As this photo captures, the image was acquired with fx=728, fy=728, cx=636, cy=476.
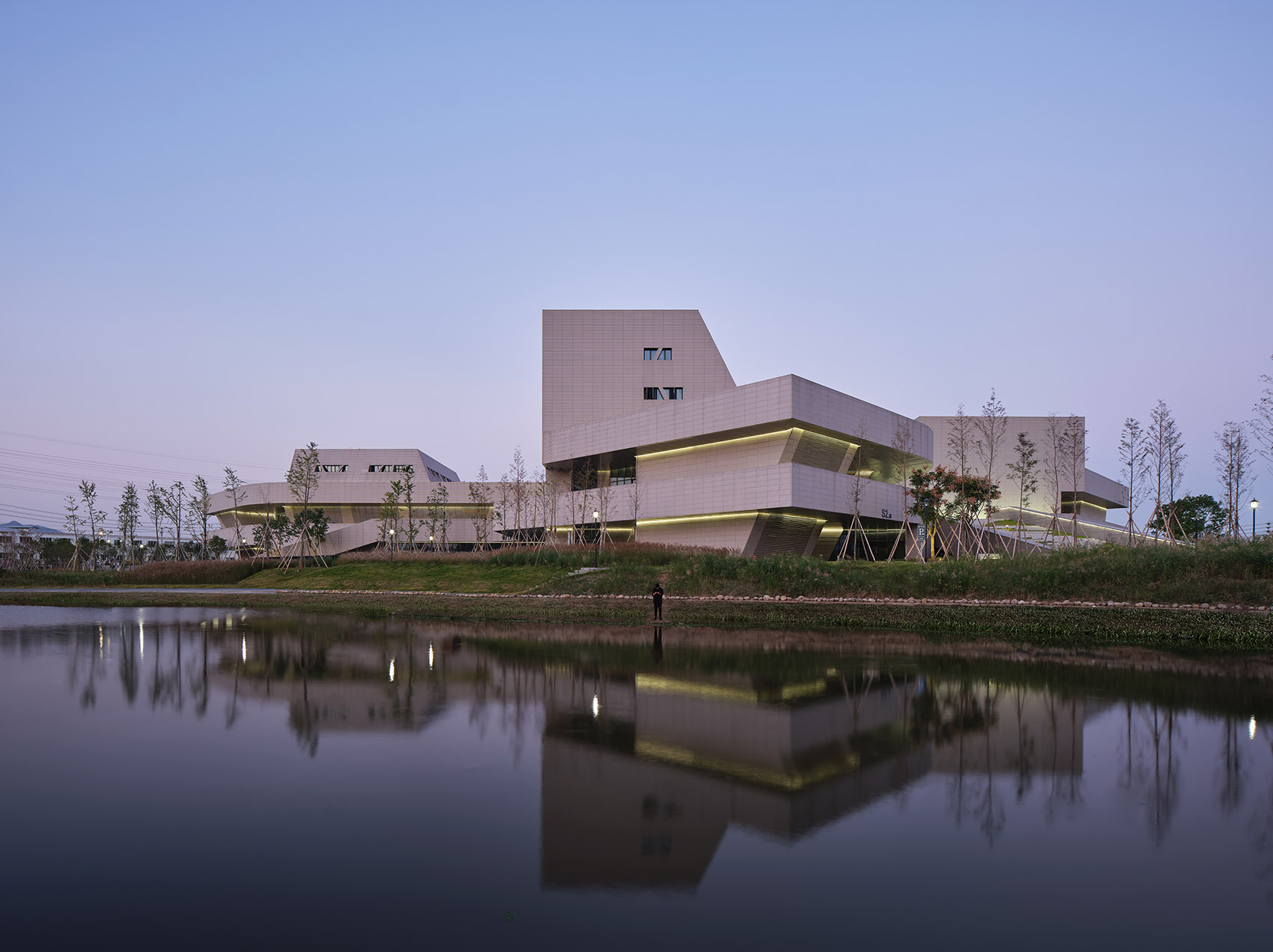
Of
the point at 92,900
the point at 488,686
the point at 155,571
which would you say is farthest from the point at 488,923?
the point at 155,571

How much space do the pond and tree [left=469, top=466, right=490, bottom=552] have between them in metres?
58.4

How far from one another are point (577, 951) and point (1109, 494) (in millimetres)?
98262

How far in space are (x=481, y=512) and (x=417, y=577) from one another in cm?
3785

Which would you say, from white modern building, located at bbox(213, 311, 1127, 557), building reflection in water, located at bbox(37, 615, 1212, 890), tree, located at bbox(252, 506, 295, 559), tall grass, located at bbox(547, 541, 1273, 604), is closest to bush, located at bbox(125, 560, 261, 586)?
tree, located at bbox(252, 506, 295, 559)

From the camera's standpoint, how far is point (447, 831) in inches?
255

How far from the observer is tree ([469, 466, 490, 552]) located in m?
72.3

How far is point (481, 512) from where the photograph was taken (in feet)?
263

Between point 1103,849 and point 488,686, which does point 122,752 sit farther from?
point 1103,849

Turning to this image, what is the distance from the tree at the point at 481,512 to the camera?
7231 cm

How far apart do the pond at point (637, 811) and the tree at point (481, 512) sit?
191 ft

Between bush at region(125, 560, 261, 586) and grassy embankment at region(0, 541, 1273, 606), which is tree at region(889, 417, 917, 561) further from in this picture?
bush at region(125, 560, 261, 586)

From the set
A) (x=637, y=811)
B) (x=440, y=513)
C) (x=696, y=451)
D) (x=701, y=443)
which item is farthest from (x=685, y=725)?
(x=440, y=513)

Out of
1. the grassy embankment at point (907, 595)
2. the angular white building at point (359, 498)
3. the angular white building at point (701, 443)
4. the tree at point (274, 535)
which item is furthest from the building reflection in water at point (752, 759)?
the angular white building at point (359, 498)

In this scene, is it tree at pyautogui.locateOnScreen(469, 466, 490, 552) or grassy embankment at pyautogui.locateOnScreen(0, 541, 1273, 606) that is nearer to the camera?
grassy embankment at pyautogui.locateOnScreen(0, 541, 1273, 606)
